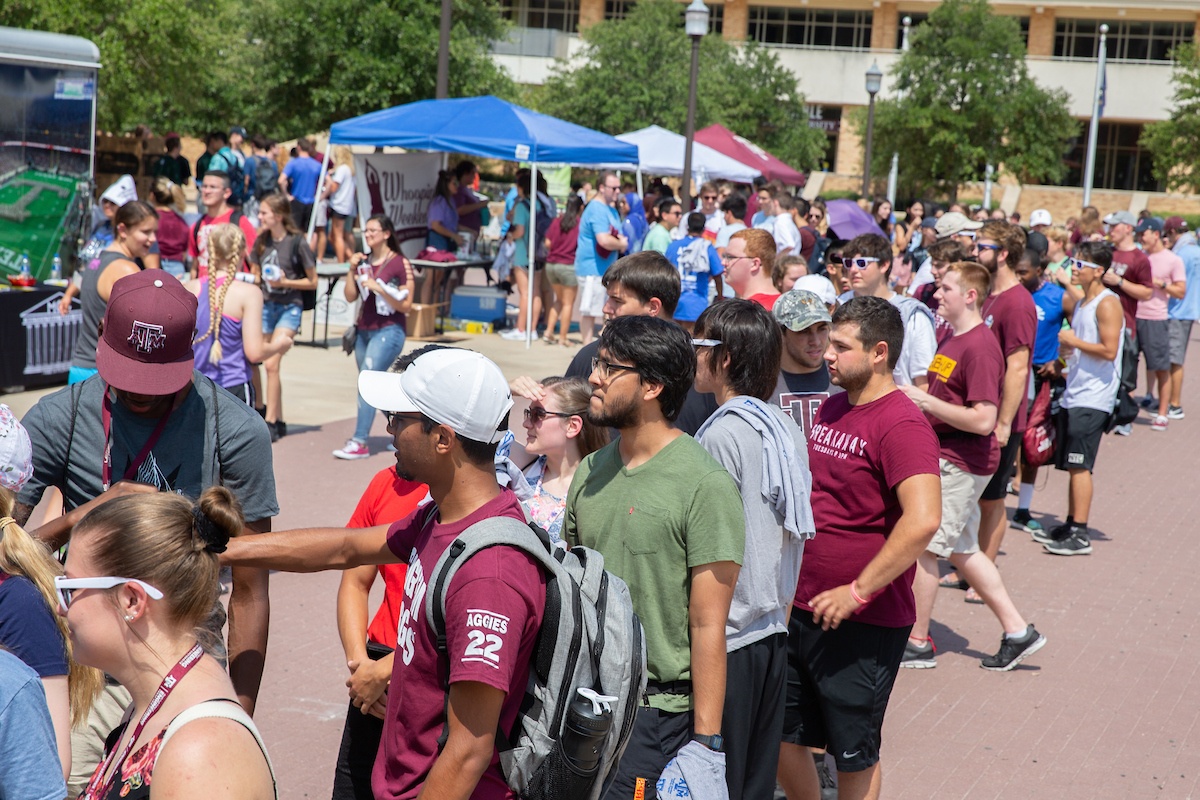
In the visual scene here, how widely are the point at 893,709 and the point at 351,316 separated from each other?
11.6m

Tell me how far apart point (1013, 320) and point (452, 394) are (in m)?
4.97

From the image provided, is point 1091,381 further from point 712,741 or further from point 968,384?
point 712,741

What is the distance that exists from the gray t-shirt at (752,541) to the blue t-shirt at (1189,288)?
11.0 metres

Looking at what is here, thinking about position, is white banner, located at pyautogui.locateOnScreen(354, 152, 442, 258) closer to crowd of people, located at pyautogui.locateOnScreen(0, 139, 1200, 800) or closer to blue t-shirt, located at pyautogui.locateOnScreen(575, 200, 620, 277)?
blue t-shirt, located at pyautogui.locateOnScreen(575, 200, 620, 277)

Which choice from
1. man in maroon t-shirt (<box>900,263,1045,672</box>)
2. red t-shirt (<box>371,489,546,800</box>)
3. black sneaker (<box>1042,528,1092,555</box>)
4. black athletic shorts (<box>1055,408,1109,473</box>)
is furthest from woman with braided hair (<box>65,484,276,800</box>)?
black sneaker (<box>1042,528,1092,555</box>)

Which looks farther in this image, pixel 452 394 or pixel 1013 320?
pixel 1013 320

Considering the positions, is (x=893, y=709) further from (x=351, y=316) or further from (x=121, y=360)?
(x=351, y=316)

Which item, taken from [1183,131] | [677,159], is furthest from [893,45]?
[677,159]

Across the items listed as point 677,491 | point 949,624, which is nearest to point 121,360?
point 677,491

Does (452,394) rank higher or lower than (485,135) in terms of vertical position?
lower

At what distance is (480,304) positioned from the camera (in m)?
16.8

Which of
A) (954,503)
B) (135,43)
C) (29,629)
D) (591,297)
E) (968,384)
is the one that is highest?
(135,43)

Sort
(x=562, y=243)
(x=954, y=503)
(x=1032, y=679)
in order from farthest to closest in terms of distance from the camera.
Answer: (x=562, y=243)
(x=1032, y=679)
(x=954, y=503)

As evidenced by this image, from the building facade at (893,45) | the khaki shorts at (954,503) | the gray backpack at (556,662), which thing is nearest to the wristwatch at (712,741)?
the gray backpack at (556,662)
